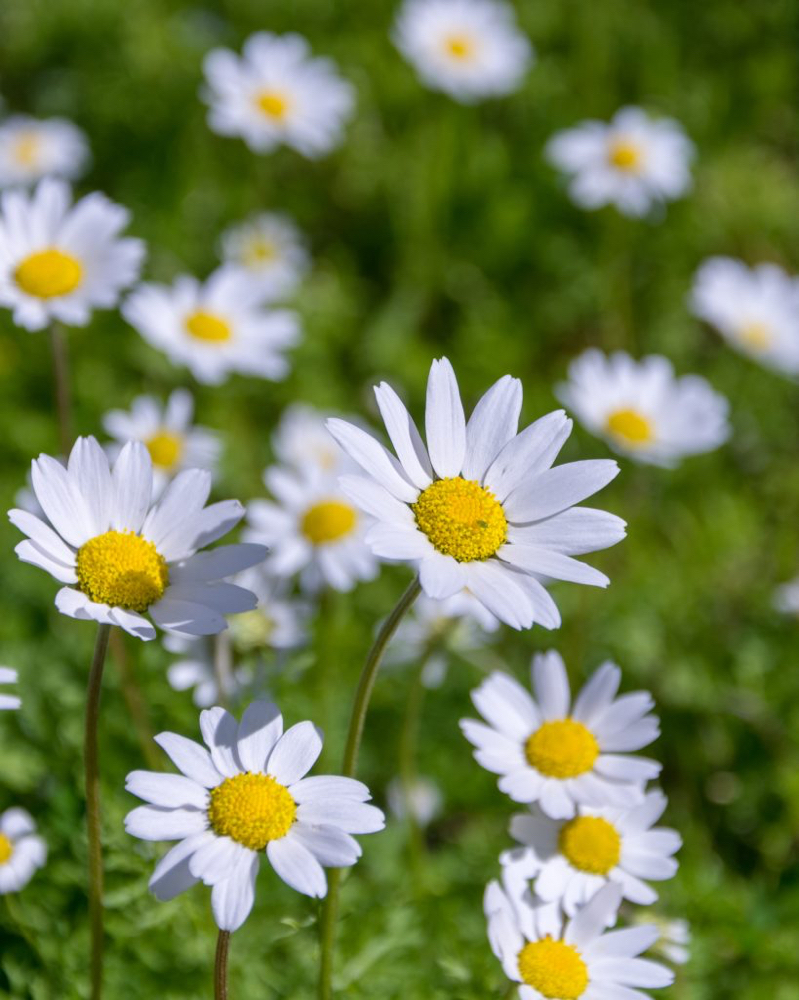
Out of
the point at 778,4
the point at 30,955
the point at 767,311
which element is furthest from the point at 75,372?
the point at 778,4

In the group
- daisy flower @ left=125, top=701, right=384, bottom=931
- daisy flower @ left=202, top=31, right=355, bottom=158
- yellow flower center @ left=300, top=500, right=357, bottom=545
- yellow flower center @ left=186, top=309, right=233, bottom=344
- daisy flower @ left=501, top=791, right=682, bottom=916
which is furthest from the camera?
daisy flower @ left=202, top=31, right=355, bottom=158

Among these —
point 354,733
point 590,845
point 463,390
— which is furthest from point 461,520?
point 463,390

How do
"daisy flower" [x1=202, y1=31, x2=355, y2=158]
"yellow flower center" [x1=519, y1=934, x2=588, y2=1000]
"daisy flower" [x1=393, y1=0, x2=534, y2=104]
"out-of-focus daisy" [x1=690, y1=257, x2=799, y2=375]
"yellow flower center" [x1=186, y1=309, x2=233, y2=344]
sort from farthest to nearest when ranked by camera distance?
"daisy flower" [x1=393, y1=0, x2=534, y2=104]
"out-of-focus daisy" [x1=690, y1=257, x2=799, y2=375]
"daisy flower" [x1=202, y1=31, x2=355, y2=158]
"yellow flower center" [x1=186, y1=309, x2=233, y2=344]
"yellow flower center" [x1=519, y1=934, x2=588, y2=1000]

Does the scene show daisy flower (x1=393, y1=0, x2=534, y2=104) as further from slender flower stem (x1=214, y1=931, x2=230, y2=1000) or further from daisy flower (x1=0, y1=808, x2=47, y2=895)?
slender flower stem (x1=214, y1=931, x2=230, y2=1000)

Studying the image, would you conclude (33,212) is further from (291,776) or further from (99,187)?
(99,187)

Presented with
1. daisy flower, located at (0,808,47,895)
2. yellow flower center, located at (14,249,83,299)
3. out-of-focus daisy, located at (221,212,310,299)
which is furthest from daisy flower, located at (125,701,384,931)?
out-of-focus daisy, located at (221,212,310,299)

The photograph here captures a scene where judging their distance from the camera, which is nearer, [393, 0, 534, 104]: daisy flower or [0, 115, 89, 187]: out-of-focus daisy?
[0, 115, 89, 187]: out-of-focus daisy

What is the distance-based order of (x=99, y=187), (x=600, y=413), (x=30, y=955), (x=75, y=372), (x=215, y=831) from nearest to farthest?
1. (x=215, y=831)
2. (x=30, y=955)
3. (x=600, y=413)
4. (x=75, y=372)
5. (x=99, y=187)

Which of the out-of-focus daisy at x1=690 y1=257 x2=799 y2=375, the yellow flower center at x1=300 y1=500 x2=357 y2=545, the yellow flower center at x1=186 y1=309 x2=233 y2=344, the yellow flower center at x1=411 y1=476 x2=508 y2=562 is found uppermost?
the out-of-focus daisy at x1=690 y1=257 x2=799 y2=375
